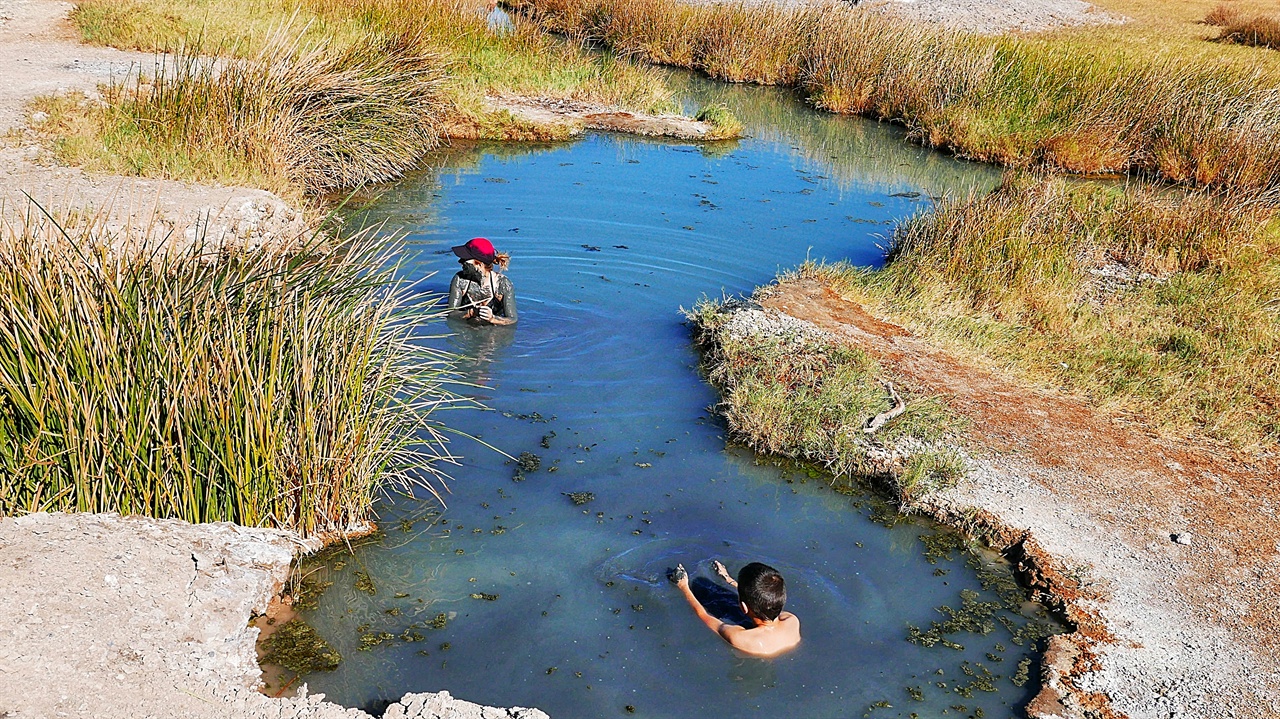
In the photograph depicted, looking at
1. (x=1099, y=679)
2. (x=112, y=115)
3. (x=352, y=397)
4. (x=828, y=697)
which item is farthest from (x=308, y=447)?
(x=112, y=115)

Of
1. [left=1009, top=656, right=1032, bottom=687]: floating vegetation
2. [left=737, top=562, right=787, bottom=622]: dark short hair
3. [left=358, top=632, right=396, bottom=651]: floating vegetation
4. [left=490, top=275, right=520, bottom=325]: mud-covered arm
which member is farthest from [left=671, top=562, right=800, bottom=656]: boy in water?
[left=490, top=275, right=520, bottom=325]: mud-covered arm

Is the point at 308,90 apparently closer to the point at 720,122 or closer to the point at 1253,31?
the point at 720,122

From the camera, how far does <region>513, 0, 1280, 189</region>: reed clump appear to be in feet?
51.5

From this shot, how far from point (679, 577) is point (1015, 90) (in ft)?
48.7

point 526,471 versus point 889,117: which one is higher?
point 889,117

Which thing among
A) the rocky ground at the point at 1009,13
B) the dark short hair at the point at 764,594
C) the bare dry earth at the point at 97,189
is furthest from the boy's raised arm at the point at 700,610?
the rocky ground at the point at 1009,13

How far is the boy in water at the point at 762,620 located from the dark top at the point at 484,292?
13.2 ft

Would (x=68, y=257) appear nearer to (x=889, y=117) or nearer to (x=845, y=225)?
(x=845, y=225)

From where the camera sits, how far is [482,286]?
8453mm

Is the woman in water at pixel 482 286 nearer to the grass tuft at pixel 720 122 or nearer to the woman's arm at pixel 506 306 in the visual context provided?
the woman's arm at pixel 506 306

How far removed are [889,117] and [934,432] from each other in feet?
43.2

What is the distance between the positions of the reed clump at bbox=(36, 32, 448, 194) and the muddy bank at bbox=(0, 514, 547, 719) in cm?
486

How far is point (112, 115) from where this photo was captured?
1037 centimetres

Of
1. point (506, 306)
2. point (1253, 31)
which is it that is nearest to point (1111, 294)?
point (506, 306)
